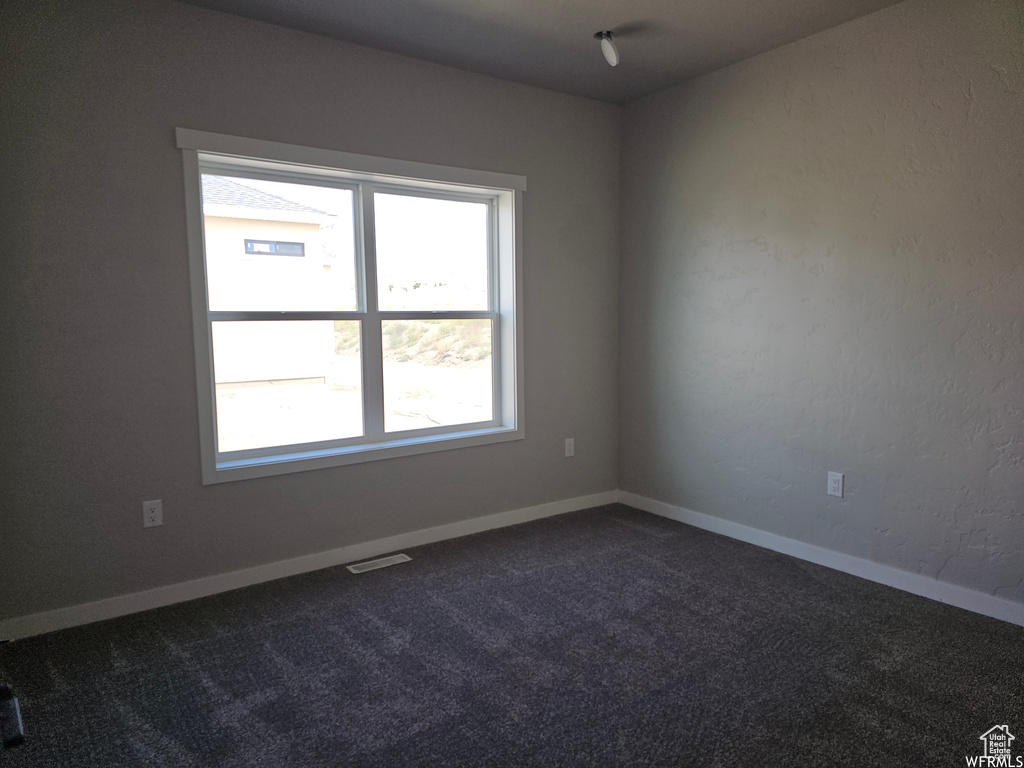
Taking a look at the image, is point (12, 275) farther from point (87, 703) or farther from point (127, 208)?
point (87, 703)

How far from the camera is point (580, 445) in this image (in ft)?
14.2

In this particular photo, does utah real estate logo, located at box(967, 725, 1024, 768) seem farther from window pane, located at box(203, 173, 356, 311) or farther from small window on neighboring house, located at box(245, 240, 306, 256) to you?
small window on neighboring house, located at box(245, 240, 306, 256)

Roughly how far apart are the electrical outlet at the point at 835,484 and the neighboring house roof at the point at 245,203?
9.65ft

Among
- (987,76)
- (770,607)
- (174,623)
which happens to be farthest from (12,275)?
(987,76)

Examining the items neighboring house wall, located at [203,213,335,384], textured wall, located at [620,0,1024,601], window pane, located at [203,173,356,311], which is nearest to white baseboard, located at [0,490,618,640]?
neighboring house wall, located at [203,213,335,384]

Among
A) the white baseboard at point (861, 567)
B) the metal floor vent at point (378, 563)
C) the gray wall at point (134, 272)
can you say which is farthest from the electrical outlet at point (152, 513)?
the white baseboard at point (861, 567)

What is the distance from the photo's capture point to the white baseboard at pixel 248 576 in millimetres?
2660

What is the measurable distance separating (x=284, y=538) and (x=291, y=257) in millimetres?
1411

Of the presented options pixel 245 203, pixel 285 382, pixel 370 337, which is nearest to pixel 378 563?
pixel 285 382

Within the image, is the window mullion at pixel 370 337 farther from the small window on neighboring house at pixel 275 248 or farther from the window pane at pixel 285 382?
the small window on neighboring house at pixel 275 248

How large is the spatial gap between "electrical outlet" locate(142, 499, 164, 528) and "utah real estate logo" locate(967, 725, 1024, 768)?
3.08m

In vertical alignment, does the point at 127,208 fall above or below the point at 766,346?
above

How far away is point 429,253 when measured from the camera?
3.74 m

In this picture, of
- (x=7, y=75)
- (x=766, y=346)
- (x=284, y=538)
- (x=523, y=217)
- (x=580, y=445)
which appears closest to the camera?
(x=7, y=75)
